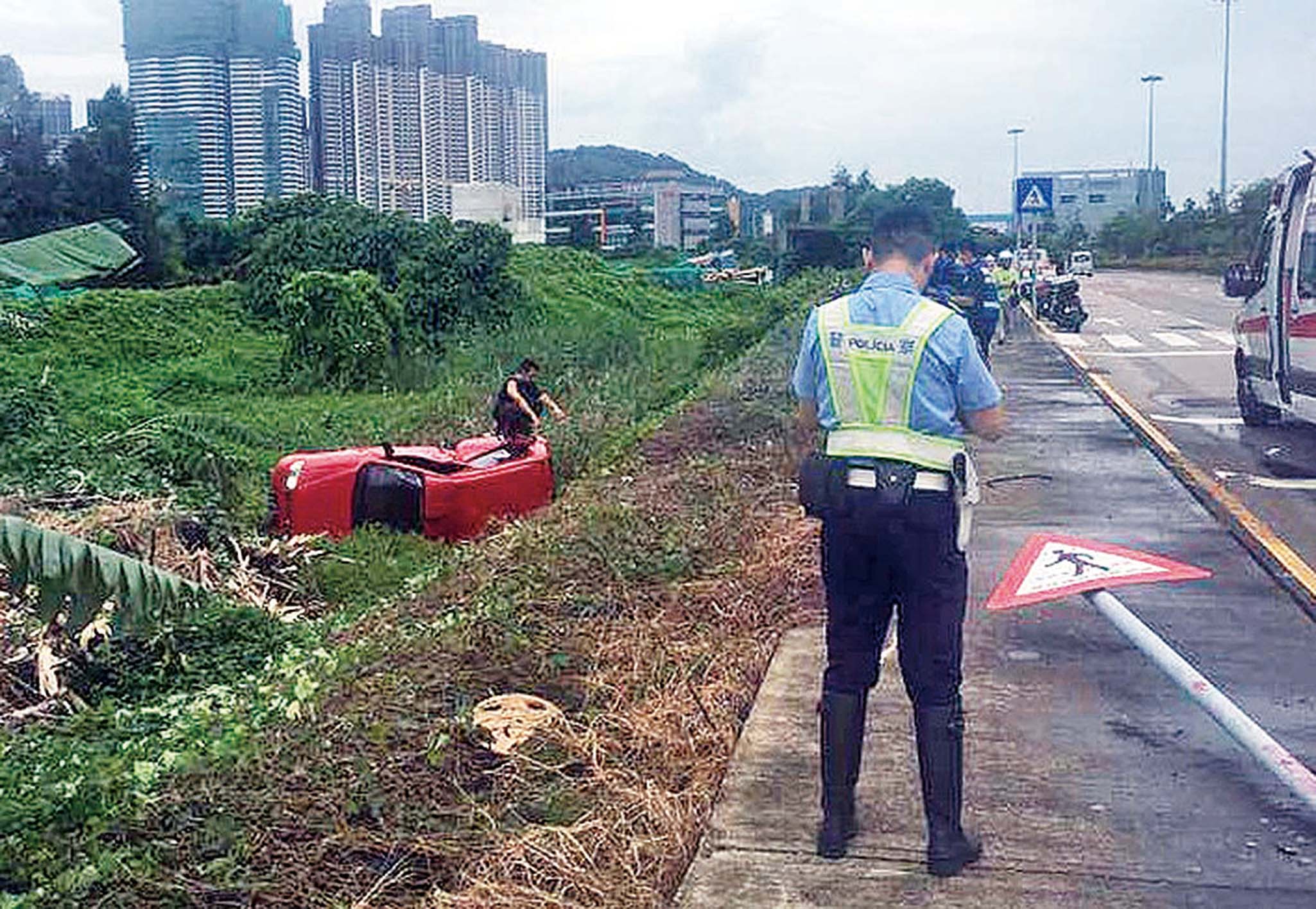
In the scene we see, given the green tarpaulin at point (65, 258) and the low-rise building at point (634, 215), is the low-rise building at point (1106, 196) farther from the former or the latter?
the green tarpaulin at point (65, 258)

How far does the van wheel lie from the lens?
14.3 metres

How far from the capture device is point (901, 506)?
4.36 metres

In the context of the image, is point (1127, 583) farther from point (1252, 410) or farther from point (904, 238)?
point (1252, 410)

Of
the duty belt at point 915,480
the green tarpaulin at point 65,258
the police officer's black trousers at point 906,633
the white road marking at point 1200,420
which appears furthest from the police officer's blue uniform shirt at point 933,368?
the white road marking at point 1200,420

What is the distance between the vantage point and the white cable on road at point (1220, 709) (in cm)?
463

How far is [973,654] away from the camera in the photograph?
22.5 feet

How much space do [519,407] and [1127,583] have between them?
32.2 ft

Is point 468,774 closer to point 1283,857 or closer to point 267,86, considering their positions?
point 1283,857

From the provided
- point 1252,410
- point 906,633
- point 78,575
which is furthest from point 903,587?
point 1252,410

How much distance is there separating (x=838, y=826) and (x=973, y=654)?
7.80 feet

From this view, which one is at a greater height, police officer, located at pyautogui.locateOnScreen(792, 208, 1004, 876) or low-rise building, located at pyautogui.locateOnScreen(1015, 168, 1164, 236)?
low-rise building, located at pyautogui.locateOnScreen(1015, 168, 1164, 236)

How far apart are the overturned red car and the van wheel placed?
7165 mm

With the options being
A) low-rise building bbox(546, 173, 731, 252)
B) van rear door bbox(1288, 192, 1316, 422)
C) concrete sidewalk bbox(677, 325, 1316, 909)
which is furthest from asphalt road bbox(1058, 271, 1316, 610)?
low-rise building bbox(546, 173, 731, 252)

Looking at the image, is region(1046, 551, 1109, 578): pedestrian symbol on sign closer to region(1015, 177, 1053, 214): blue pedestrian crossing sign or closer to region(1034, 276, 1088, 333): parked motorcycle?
region(1015, 177, 1053, 214): blue pedestrian crossing sign
